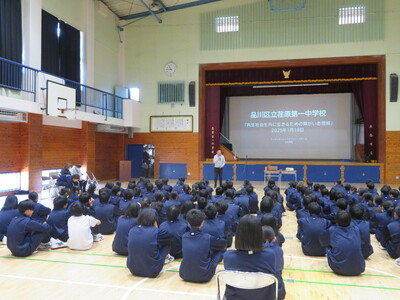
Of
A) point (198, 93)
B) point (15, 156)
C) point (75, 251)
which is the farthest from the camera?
point (198, 93)

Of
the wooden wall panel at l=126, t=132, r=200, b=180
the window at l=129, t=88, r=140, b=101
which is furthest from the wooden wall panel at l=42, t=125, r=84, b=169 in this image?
the window at l=129, t=88, r=140, b=101

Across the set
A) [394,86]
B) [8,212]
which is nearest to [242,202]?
[8,212]

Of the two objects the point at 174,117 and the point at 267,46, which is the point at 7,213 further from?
→ the point at 267,46

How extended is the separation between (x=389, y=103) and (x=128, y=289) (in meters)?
14.5

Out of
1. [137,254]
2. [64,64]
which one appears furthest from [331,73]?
[137,254]

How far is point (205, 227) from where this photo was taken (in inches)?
169

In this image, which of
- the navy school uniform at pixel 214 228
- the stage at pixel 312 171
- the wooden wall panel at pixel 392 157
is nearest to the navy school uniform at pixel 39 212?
the navy school uniform at pixel 214 228

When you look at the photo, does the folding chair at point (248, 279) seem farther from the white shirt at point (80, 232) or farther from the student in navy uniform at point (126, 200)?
the student in navy uniform at point (126, 200)

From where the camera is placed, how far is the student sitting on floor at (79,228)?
16.1ft

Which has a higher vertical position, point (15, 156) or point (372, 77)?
point (372, 77)

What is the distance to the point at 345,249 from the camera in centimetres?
391

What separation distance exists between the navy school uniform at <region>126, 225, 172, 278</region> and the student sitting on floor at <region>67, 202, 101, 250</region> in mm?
1318

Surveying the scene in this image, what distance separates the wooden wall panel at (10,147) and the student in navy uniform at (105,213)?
6.38 m

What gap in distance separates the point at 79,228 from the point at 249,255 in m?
3.22
